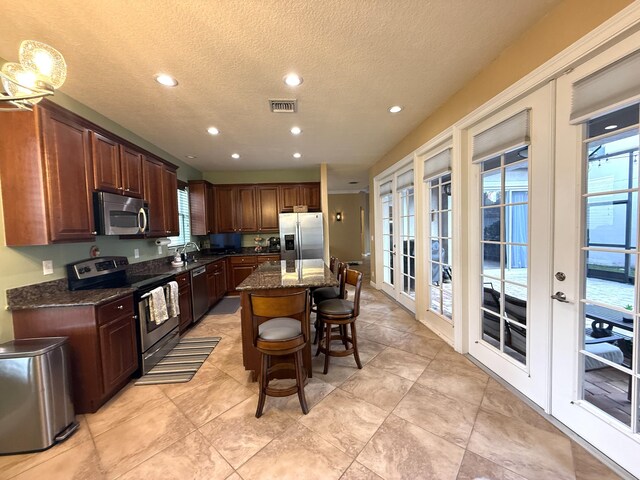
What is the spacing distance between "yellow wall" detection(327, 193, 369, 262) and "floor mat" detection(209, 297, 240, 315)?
17.0 feet

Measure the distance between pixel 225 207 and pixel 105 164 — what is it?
3114 millimetres

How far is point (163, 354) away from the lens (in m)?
2.87

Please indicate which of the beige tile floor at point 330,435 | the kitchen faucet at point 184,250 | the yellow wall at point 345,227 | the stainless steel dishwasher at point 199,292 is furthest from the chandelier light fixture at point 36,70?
the yellow wall at point 345,227

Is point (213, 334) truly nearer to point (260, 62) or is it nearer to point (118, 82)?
point (118, 82)

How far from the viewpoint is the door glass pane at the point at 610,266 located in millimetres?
1354

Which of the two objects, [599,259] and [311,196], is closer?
[599,259]

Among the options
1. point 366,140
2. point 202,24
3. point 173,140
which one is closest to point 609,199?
point 202,24

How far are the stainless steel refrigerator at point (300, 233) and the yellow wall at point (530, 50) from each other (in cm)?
297

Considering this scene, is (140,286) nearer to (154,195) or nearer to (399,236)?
(154,195)

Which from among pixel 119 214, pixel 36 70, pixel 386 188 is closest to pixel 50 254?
pixel 119 214

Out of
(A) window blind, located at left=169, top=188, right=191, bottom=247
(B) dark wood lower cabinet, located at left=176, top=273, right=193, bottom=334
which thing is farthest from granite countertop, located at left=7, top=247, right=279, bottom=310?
(A) window blind, located at left=169, top=188, right=191, bottom=247

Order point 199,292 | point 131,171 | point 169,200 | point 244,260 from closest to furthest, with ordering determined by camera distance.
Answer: point 131,171
point 169,200
point 199,292
point 244,260

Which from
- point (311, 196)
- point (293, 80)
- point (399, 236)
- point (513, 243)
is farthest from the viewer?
point (311, 196)

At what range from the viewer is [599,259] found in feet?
4.99
